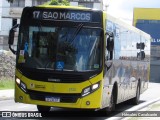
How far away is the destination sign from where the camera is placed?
46.9 feet

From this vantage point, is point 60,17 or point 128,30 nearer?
point 60,17

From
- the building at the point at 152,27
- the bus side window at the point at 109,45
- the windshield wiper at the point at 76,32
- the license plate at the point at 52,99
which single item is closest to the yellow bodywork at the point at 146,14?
the building at the point at 152,27

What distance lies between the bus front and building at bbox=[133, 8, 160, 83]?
68007 mm

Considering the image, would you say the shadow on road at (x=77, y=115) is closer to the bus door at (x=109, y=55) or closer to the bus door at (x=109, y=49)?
the bus door at (x=109, y=55)

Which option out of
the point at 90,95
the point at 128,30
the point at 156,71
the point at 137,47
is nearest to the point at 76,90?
the point at 90,95

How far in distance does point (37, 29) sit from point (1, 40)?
71.0 meters

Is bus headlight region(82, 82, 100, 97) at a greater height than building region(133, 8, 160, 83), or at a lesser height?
greater

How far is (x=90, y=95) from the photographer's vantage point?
13906 mm

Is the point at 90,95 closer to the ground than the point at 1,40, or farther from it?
farther from it

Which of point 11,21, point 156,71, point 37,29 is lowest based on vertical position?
point 156,71

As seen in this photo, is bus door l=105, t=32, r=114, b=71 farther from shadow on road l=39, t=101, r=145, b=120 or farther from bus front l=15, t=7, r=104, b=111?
shadow on road l=39, t=101, r=145, b=120

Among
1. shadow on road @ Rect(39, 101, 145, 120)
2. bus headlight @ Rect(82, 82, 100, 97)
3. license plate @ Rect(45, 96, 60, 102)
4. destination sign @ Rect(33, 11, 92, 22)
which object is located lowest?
shadow on road @ Rect(39, 101, 145, 120)

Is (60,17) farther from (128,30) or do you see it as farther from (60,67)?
(128,30)

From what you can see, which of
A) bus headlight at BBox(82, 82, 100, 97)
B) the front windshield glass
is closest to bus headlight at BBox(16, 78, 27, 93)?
the front windshield glass
